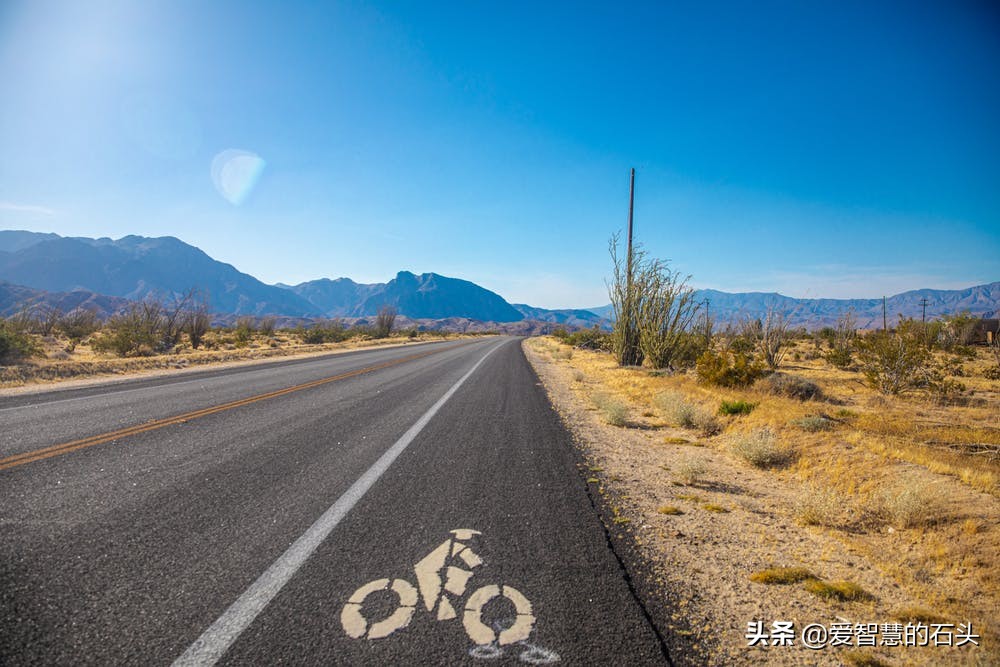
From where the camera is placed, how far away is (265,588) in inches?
99.1

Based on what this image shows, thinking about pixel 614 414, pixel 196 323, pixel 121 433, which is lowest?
pixel 121 433

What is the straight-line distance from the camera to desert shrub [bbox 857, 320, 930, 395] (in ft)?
37.1

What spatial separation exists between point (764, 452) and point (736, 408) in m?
2.59

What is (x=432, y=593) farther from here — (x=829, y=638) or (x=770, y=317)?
(x=770, y=317)

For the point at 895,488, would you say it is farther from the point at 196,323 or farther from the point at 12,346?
the point at 196,323

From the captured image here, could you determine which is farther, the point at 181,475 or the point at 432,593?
the point at 181,475

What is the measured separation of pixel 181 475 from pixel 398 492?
7.55 ft

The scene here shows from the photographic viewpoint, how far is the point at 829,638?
2.42 meters

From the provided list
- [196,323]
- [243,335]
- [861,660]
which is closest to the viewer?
[861,660]

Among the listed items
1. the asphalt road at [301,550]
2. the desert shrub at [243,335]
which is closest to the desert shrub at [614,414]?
the asphalt road at [301,550]

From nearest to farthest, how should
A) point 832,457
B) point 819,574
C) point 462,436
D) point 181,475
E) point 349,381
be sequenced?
1. point 819,574
2. point 181,475
3. point 832,457
4. point 462,436
5. point 349,381

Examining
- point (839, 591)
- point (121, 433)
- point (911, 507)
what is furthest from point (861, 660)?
point (121, 433)

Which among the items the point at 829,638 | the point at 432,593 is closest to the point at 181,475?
the point at 432,593

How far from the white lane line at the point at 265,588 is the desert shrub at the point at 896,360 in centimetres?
1381
